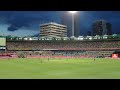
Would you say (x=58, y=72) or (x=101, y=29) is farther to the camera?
(x=101, y=29)

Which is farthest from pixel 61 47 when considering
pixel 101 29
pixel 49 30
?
pixel 101 29

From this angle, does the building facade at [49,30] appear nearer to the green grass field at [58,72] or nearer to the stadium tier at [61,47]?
the stadium tier at [61,47]

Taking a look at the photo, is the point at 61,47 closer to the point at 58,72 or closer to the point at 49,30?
the point at 49,30

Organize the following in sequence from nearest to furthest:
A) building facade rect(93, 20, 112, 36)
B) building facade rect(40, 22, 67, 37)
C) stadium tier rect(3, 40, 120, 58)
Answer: stadium tier rect(3, 40, 120, 58) < building facade rect(40, 22, 67, 37) < building facade rect(93, 20, 112, 36)

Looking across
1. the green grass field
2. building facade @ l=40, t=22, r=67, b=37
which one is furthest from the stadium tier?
the green grass field

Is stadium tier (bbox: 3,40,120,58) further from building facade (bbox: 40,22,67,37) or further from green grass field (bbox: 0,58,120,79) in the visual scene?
green grass field (bbox: 0,58,120,79)

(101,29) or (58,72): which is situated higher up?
(101,29)

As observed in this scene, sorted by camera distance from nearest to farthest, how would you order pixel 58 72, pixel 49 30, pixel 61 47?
1. pixel 58 72
2. pixel 61 47
3. pixel 49 30
